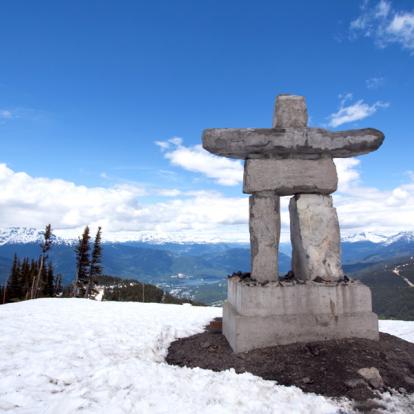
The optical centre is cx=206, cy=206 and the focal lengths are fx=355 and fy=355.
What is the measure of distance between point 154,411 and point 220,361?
2374 millimetres

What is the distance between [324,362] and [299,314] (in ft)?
3.79

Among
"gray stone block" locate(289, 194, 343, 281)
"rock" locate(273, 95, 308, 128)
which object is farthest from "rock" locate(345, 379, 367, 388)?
"rock" locate(273, 95, 308, 128)

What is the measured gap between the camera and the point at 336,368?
601 centimetres

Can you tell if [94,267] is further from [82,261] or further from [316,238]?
[316,238]

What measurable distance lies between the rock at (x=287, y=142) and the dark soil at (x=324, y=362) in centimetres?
407

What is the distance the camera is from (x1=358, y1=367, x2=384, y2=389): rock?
5.55 metres

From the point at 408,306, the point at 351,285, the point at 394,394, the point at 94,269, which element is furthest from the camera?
the point at 408,306

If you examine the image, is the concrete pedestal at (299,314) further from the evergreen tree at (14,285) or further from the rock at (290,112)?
the evergreen tree at (14,285)

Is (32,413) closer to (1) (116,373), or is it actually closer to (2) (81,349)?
(1) (116,373)

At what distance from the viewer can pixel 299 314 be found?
7.25 meters

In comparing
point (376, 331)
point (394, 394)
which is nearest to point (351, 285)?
point (376, 331)

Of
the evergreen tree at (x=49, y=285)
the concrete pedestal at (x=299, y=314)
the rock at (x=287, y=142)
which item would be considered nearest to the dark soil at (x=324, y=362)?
the concrete pedestal at (x=299, y=314)

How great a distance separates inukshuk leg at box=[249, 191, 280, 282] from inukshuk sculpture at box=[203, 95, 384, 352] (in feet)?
0.07

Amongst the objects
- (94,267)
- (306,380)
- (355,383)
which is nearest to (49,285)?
(94,267)
